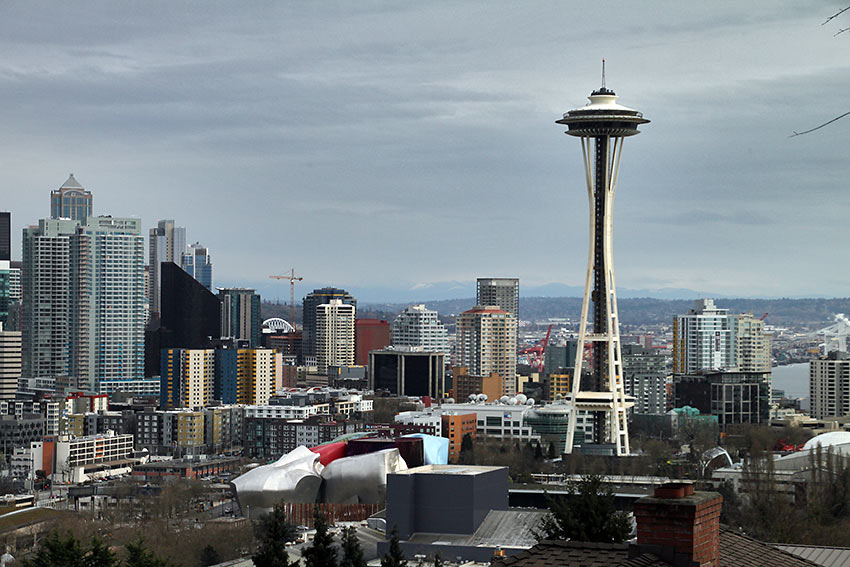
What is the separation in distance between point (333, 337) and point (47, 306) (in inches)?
1113

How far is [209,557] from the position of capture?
3444cm

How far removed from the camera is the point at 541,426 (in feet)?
231

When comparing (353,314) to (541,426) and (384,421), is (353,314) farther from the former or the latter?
(541,426)

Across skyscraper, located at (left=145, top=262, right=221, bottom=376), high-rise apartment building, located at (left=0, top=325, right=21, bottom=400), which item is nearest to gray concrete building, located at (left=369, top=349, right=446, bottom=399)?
high-rise apartment building, located at (left=0, top=325, right=21, bottom=400)

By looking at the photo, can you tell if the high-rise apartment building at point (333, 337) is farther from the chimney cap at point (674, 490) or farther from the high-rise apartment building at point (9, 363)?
the chimney cap at point (674, 490)

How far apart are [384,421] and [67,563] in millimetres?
63034

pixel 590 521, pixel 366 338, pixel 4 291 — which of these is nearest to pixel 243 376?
pixel 366 338

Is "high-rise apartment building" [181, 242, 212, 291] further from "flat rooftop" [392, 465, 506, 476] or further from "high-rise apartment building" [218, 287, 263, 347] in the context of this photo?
"flat rooftop" [392, 465, 506, 476]

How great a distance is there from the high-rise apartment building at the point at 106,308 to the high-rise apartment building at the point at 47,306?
0.51 meters

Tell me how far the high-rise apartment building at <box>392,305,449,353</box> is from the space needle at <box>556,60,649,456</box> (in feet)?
195

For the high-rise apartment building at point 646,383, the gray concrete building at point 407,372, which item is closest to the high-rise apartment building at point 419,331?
the gray concrete building at point 407,372

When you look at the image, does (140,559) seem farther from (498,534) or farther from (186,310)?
(186,310)

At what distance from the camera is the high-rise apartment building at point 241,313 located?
145750 millimetres

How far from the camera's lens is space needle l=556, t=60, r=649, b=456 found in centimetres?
5938
